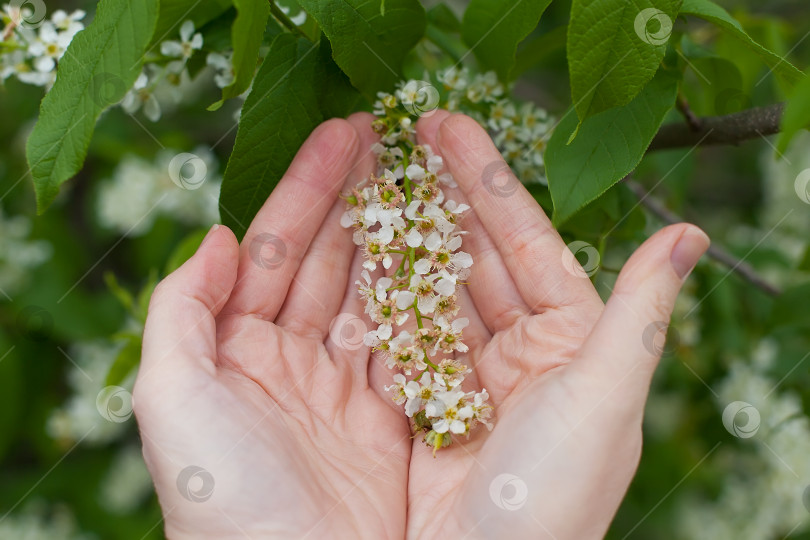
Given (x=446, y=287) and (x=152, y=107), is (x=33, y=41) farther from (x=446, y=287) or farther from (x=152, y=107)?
(x=446, y=287)

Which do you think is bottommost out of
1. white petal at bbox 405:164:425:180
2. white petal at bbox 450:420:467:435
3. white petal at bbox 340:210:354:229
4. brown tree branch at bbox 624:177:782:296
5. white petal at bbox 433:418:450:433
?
brown tree branch at bbox 624:177:782:296

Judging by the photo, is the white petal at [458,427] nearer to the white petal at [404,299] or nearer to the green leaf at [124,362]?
the white petal at [404,299]

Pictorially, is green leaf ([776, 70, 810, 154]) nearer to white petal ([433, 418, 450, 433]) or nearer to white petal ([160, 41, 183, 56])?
white petal ([433, 418, 450, 433])

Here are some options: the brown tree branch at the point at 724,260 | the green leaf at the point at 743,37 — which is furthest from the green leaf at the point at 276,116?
the brown tree branch at the point at 724,260

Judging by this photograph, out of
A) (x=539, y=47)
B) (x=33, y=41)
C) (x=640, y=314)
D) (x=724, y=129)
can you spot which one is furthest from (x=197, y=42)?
(x=724, y=129)

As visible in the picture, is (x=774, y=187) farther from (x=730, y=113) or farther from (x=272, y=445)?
(x=272, y=445)

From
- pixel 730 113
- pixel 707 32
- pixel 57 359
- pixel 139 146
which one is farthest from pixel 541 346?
pixel 57 359

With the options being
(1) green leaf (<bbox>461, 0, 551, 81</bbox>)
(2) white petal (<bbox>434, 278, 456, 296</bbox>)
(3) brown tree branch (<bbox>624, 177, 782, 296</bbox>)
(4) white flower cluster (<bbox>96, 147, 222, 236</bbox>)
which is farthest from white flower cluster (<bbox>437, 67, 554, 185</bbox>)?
(4) white flower cluster (<bbox>96, 147, 222, 236</bbox>)
